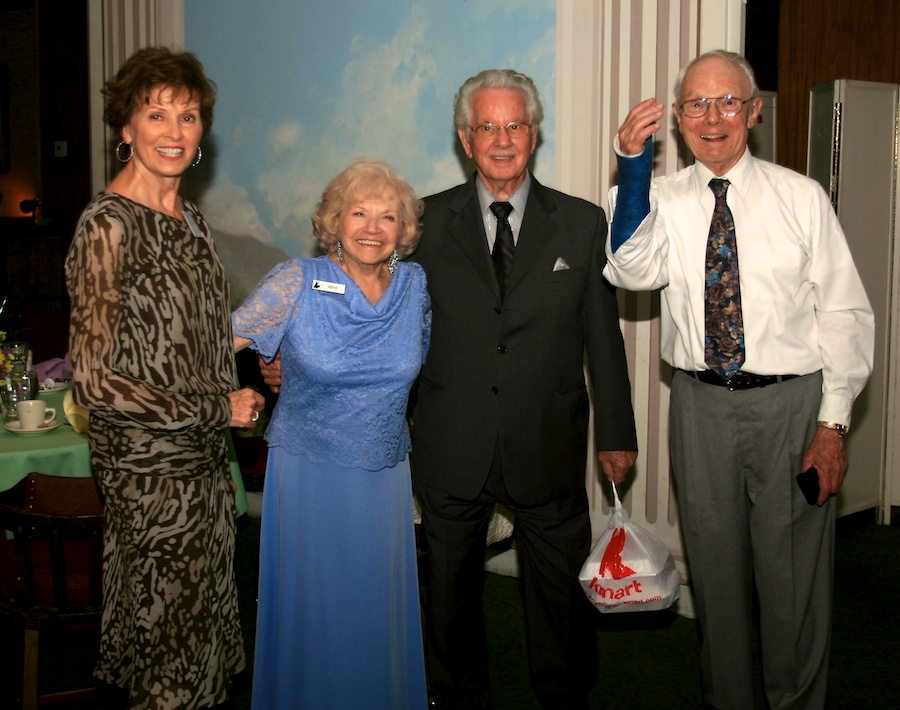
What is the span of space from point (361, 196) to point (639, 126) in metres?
0.81

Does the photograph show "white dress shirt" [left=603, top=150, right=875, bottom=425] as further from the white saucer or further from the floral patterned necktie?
the white saucer

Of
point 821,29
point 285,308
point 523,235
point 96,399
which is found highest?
point 821,29

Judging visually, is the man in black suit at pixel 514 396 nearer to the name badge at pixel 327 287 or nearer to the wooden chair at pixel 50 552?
the name badge at pixel 327 287

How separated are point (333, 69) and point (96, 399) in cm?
306

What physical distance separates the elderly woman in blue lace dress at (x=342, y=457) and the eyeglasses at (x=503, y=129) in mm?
310

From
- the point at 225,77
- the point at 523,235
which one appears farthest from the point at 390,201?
the point at 225,77

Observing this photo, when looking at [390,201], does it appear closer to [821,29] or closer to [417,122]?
[417,122]

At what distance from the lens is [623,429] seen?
2744 mm

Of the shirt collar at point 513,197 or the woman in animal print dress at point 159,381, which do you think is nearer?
the woman in animal print dress at point 159,381

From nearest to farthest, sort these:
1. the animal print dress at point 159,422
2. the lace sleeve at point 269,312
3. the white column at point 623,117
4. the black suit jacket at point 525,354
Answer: the animal print dress at point 159,422
the lace sleeve at point 269,312
the black suit jacket at point 525,354
the white column at point 623,117

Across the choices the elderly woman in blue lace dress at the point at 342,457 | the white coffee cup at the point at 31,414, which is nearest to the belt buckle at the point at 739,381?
the elderly woman in blue lace dress at the point at 342,457

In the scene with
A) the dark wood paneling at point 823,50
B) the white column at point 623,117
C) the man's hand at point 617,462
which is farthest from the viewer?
the dark wood paneling at point 823,50

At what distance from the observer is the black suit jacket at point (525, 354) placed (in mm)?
2645

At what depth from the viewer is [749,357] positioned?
8.13 ft
